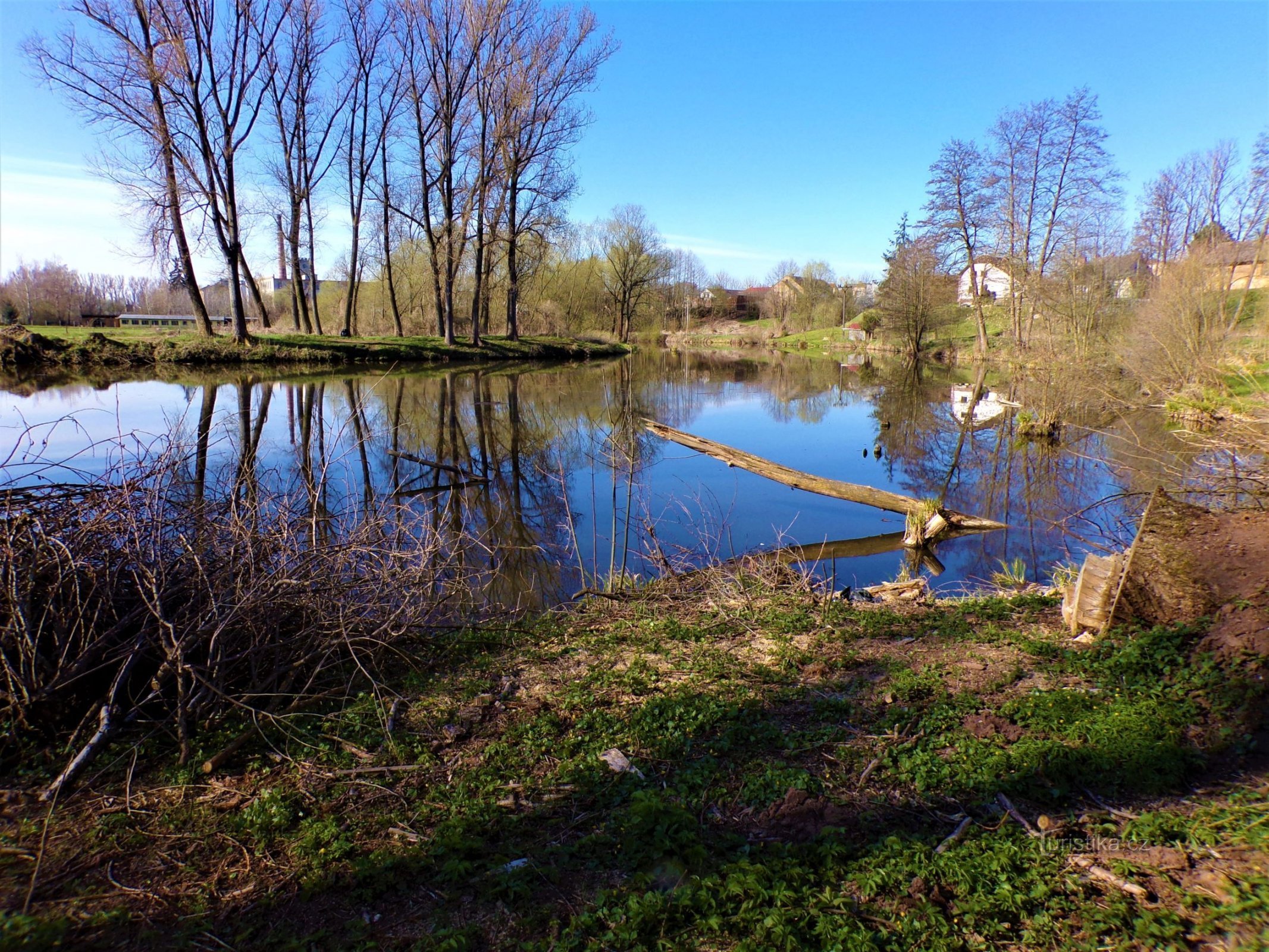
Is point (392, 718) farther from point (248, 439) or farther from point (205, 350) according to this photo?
point (205, 350)

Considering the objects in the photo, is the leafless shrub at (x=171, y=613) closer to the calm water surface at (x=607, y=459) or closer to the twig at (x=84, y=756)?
the twig at (x=84, y=756)

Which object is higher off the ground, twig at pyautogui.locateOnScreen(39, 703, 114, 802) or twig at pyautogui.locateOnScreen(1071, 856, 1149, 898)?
twig at pyautogui.locateOnScreen(1071, 856, 1149, 898)

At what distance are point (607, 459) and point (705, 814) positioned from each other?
376 inches

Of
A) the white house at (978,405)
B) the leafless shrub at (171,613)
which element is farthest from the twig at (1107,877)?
the white house at (978,405)

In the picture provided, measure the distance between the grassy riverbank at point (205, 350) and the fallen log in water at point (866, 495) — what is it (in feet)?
50.5

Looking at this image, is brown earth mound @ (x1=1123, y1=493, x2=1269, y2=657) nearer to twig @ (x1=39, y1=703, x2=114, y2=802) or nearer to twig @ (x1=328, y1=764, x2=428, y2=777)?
twig @ (x1=328, y1=764, x2=428, y2=777)

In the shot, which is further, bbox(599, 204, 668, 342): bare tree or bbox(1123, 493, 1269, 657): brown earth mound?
bbox(599, 204, 668, 342): bare tree

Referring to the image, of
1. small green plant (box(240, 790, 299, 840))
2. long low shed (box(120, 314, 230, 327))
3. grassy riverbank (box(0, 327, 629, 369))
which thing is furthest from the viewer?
long low shed (box(120, 314, 230, 327))

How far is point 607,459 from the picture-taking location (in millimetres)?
12453

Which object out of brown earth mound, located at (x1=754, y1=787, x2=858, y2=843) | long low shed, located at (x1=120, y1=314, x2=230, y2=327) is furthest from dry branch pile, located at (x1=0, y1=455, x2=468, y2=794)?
long low shed, located at (x1=120, y1=314, x2=230, y2=327)

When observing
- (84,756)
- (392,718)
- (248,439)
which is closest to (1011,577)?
(392,718)

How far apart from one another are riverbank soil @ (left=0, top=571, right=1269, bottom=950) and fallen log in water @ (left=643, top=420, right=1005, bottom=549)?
193 inches

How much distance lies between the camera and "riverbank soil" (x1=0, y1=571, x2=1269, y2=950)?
2447mm

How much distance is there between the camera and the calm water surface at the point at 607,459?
819cm
